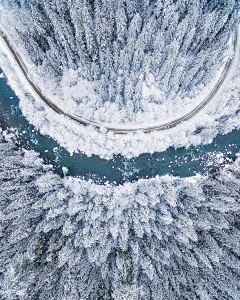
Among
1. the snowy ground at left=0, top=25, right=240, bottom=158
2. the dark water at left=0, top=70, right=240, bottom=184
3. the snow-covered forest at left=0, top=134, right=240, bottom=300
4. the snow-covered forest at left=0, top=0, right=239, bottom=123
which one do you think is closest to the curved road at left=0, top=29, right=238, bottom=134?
the snowy ground at left=0, top=25, right=240, bottom=158

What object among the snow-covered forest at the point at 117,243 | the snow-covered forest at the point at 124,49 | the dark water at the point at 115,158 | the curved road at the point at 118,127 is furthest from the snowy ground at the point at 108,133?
the snow-covered forest at the point at 117,243

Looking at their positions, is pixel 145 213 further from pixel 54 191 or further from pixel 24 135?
pixel 24 135

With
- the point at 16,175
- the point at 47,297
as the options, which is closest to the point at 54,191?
the point at 16,175

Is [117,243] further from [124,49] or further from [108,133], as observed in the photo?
[124,49]

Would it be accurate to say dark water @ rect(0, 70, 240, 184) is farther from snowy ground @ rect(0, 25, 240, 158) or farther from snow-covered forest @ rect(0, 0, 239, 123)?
snow-covered forest @ rect(0, 0, 239, 123)

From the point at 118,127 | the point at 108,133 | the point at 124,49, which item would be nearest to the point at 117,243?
the point at 108,133
